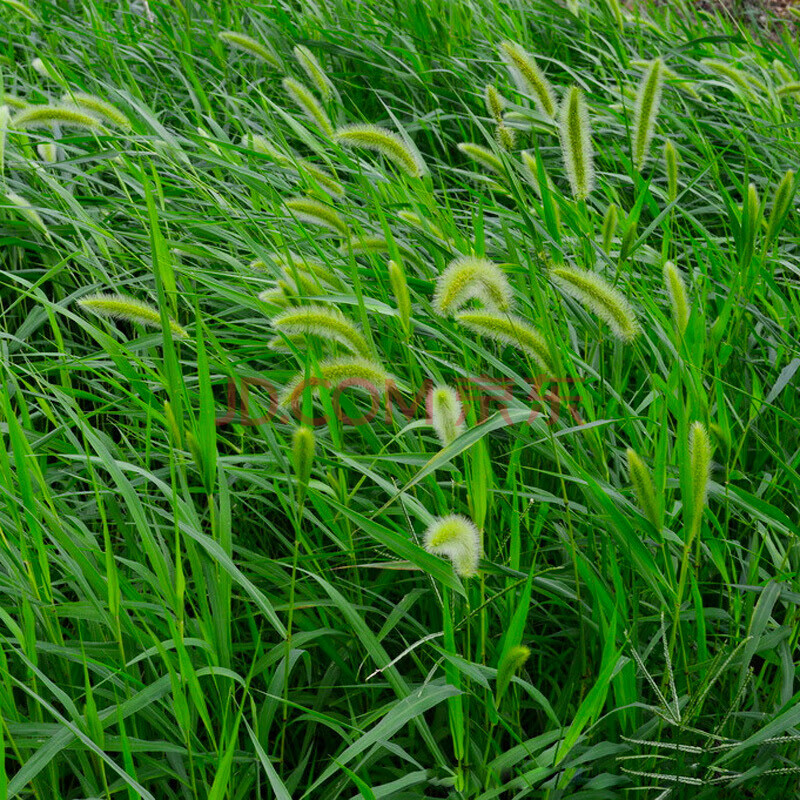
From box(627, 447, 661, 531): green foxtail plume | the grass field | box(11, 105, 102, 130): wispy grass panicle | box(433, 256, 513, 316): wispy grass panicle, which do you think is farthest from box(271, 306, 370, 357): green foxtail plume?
box(11, 105, 102, 130): wispy grass panicle

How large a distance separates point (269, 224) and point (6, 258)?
2.41ft

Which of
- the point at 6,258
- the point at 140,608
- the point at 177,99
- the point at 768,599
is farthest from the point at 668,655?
the point at 177,99

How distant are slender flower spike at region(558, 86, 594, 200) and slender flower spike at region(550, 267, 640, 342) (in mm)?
323

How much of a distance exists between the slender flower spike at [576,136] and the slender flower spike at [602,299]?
0.32 meters

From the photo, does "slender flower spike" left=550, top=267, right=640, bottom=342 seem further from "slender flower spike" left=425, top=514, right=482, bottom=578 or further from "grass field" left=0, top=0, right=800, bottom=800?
"slender flower spike" left=425, top=514, right=482, bottom=578

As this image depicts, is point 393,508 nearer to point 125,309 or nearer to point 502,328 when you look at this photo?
point 502,328

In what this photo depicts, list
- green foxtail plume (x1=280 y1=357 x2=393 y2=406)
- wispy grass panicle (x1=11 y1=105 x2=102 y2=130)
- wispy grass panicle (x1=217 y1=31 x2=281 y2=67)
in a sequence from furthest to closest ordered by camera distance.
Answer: wispy grass panicle (x1=217 y1=31 x2=281 y2=67), wispy grass panicle (x1=11 y1=105 x2=102 y2=130), green foxtail plume (x1=280 y1=357 x2=393 y2=406)

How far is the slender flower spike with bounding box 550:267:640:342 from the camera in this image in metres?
1.52

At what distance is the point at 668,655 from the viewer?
1297 millimetres

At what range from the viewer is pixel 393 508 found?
161 centimetres

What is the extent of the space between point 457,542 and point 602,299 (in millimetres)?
544

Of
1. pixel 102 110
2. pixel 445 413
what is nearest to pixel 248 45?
pixel 102 110

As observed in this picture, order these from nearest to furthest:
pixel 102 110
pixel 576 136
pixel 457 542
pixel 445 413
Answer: pixel 457 542 → pixel 445 413 → pixel 576 136 → pixel 102 110

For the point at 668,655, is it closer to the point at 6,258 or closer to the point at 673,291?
the point at 673,291
